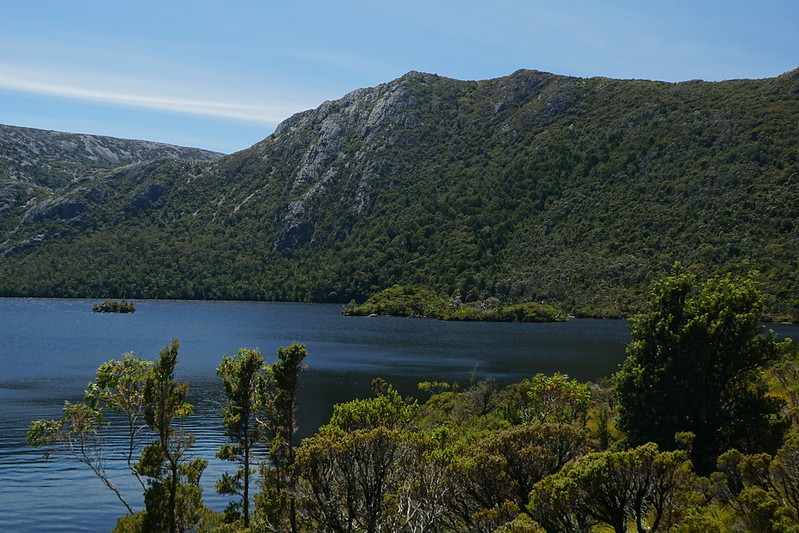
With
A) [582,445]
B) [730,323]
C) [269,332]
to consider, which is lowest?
[269,332]

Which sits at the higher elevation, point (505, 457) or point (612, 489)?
point (612, 489)

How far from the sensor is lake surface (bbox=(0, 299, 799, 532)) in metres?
43.9

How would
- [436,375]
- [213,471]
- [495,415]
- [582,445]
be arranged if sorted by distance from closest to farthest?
[582,445] < [213,471] < [495,415] < [436,375]

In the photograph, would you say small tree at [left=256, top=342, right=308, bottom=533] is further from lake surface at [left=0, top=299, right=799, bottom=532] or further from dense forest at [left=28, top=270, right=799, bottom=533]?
lake surface at [left=0, top=299, right=799, bottom=532]

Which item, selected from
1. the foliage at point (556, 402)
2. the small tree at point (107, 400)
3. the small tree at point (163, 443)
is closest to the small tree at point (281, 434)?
the small tree at point (163, 443)

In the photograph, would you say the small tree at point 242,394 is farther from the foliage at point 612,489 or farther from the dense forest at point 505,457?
the foliage at point 612,489

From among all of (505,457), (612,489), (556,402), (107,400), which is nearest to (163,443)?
(107,400)

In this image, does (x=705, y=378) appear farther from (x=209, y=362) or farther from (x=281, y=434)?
(x=209, y=362)

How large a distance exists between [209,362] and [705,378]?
87786 millimetres

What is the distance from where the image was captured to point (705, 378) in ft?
119

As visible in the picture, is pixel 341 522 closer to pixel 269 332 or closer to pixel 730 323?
pixel 730 323

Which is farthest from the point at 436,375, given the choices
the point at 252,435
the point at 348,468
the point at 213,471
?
the point at 348,468

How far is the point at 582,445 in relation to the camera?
2584cm

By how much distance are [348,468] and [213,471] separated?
108ft
